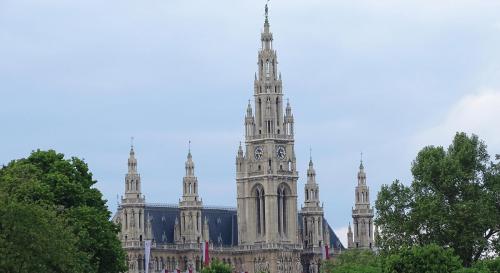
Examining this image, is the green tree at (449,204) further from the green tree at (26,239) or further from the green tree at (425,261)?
the green tree at (26,239)

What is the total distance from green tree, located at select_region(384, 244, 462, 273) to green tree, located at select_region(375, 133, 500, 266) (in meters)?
16.3

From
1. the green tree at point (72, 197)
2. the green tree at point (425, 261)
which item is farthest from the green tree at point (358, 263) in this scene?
the green tree at point (72, 197)

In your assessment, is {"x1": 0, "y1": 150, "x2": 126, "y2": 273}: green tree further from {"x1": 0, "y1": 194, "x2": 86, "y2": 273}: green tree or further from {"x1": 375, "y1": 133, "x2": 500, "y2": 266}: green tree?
{"x1": 375, "y1": 133, "x2": 500, "y2": 266}: green tree

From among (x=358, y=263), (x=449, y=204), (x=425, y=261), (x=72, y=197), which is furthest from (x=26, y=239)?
(x=358, y=263)

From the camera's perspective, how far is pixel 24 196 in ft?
380

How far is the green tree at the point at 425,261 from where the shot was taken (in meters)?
118

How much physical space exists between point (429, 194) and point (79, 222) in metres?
29.4

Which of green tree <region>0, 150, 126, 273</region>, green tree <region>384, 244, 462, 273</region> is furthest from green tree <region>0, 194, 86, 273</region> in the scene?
green tree <region>384, 244, 462, 273</region>

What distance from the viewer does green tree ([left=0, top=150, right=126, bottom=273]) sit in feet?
388

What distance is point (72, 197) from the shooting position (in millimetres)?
128375

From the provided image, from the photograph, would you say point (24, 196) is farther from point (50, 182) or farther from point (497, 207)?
point (497, 207)

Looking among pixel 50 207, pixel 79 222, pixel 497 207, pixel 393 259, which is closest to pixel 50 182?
pixel 79 222

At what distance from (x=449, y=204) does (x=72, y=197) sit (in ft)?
95.4

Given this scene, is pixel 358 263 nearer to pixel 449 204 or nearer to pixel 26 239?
pixel 449 204
